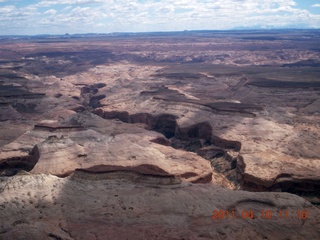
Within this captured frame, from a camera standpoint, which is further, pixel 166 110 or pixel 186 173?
pixel 166 110

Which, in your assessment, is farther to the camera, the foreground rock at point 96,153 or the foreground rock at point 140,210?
the foreground rock at point 96,153

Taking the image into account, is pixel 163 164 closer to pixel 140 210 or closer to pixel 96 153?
pixel 96 153

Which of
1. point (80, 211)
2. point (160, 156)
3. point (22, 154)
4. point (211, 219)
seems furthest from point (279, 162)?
point (22, 154)

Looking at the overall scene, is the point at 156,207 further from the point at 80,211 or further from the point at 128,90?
the point at 128,90

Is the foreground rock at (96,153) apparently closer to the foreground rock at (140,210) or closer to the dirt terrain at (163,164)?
the dirt terrain at (163,164)
